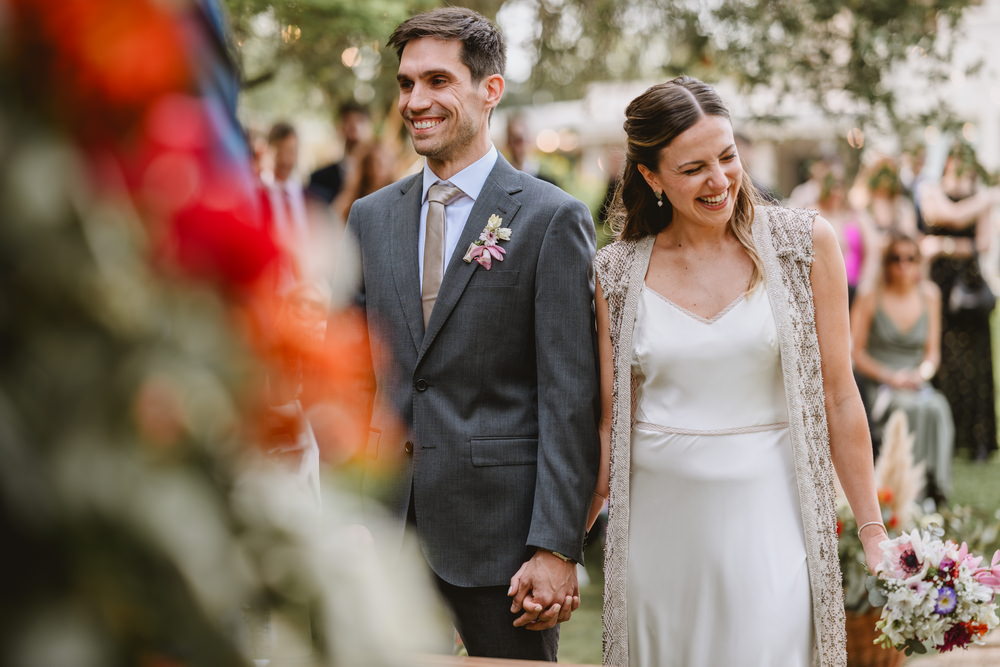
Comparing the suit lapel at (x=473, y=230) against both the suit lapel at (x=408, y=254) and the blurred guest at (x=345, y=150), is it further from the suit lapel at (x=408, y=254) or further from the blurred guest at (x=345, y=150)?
the blurred guest at (x=345, y=150)

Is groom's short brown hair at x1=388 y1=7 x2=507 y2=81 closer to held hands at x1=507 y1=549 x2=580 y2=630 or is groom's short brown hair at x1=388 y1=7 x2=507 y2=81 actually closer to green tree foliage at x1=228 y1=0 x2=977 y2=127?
held hands at x1=507 y1=549 x2=580 y2=630

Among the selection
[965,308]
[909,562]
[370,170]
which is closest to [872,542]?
[909,562]

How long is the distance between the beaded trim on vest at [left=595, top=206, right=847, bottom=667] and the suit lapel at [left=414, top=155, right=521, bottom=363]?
0.35 meters

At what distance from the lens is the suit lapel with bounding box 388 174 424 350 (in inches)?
110

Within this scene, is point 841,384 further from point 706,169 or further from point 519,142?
point 519,142

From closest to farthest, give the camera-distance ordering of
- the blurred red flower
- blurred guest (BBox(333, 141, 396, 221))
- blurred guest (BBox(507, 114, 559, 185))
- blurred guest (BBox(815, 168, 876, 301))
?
the blurred red flower, blurred guest (BBox(333, 141, 396, 221)), blurred guest (BBox(507, 114, 559, 185)), blurred guest (BBox(815, 168, 876, 301))

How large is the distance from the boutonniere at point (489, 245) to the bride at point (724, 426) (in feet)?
1.07

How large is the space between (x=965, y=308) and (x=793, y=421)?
24.4 feet

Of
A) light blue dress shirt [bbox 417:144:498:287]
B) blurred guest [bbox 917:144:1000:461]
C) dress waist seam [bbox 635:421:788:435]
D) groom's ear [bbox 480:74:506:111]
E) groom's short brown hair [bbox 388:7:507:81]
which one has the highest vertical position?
groom's short brown hair [bbox 388:7:507:81]

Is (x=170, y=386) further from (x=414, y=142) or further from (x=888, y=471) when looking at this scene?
(x=888, y=471)

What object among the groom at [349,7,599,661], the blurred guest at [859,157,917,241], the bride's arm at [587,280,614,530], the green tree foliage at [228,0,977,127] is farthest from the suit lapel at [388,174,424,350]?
the blurred guest at [859,157,917,241]

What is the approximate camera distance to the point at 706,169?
8.80 feet

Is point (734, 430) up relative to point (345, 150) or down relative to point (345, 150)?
down

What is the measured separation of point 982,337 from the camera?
9367mm
